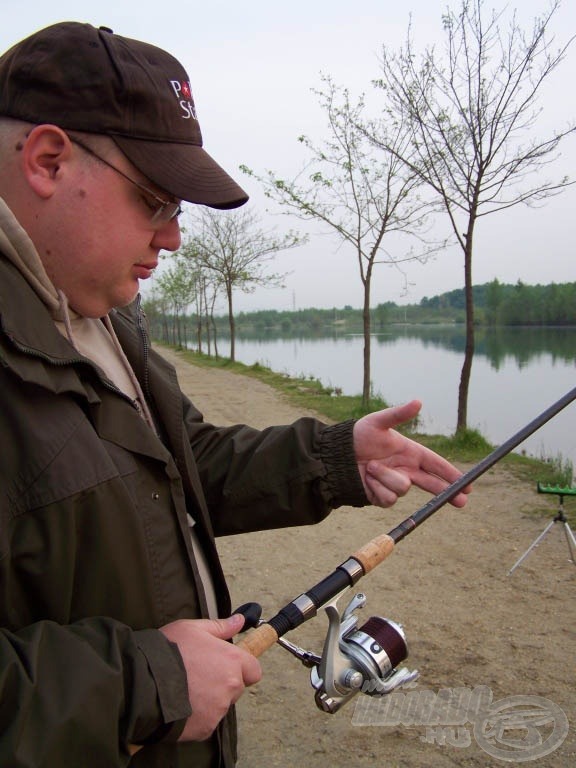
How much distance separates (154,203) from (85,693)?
1.01 metres

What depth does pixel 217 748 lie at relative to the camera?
5.10 ft

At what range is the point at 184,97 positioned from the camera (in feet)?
4.89

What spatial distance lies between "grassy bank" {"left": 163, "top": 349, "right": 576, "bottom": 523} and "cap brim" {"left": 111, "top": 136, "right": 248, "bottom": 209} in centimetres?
546

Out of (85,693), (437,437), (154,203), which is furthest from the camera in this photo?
(437,437)

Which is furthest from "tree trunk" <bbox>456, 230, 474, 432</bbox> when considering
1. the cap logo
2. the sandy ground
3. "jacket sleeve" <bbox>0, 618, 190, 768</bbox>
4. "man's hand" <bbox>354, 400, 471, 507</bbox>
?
"jacket sleeve" <bbox>0, 618, 190, 768</bbox>

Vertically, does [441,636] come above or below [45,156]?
below

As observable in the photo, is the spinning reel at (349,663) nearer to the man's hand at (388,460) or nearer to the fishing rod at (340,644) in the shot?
the fishing rod at (340,644)

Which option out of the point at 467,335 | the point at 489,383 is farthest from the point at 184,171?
the point at 489,383

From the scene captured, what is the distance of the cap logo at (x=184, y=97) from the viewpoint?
1463mm

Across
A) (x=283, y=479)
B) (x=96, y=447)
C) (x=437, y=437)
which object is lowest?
(x=437, y=437)

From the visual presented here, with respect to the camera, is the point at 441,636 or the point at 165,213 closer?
the point at 165,213
